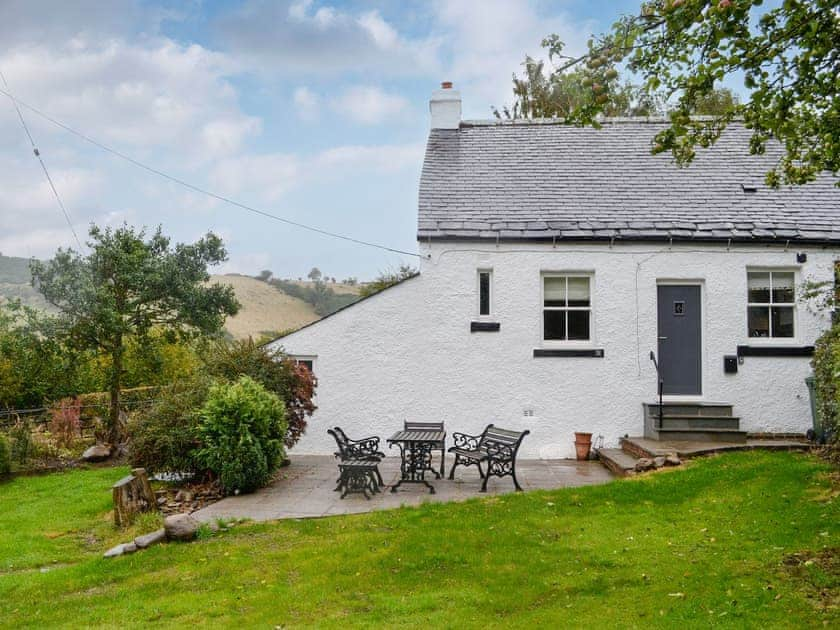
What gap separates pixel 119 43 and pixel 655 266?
1284cm

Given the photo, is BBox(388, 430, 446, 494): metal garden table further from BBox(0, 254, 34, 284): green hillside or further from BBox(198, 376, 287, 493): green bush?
BBox(0, 254, 34, 284): green hillside

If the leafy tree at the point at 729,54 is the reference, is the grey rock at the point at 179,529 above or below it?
below

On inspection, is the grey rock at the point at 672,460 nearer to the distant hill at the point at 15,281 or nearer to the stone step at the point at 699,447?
the stone step at the point at 699,447

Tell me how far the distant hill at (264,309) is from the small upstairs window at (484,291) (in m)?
37.8

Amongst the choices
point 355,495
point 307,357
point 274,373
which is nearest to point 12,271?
→ point 307,357

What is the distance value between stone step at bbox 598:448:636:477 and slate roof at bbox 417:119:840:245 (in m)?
4.27

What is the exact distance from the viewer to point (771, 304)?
13.0 metres

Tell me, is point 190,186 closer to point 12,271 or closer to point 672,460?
point 672,460

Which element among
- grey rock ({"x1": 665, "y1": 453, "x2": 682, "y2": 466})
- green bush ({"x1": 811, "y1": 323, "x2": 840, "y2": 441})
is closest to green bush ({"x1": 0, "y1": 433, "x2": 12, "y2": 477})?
grey rock ({"x1": 665, "y1": 453, "x2": 682, "y2": 466})

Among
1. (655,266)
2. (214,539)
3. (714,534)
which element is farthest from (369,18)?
(714,534)

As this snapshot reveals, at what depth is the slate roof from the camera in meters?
13.0

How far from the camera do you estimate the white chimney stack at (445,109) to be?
614 inches

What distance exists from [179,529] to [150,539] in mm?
330

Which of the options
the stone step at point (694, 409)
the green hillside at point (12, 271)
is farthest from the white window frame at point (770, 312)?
the green hillside at point (12, 271)
